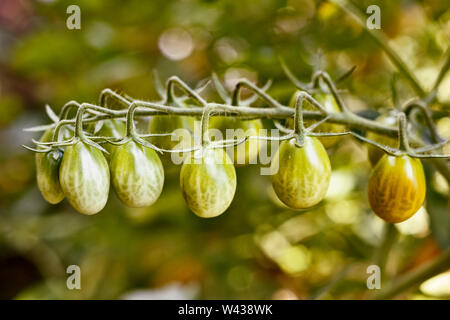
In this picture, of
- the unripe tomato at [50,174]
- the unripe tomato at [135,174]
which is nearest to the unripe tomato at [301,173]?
the unripe tomato at [135,174]

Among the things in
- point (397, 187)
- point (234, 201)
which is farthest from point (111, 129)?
point (234, 201)

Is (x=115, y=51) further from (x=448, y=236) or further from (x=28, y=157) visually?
(x=448, y=236)

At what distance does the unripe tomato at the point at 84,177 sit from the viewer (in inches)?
20.4

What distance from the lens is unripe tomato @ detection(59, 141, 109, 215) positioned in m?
0.52

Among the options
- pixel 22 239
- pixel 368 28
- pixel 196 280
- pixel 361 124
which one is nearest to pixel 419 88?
pixel 368 28

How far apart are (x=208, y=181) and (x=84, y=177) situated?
0.44ft

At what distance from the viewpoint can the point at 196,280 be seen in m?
1.43

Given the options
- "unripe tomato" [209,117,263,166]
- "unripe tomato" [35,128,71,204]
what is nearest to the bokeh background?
"unripe tomato" [209,117,263,166]

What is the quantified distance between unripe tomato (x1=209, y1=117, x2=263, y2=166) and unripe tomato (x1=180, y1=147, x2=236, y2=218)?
0.28ft

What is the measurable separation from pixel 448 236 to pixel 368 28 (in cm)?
36

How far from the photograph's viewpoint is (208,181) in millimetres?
521
